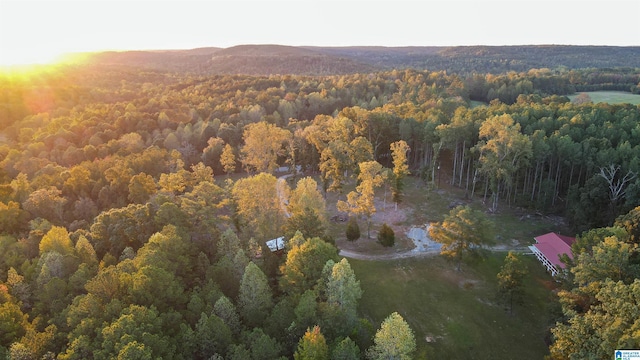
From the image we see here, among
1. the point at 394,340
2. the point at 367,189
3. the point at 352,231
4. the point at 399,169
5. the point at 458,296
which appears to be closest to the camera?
the point at 394,340

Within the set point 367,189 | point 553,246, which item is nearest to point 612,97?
point 553,246

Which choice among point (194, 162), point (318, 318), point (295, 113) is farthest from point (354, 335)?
point (295, 113)

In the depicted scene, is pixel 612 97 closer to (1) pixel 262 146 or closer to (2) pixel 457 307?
(1) pixel 262 146

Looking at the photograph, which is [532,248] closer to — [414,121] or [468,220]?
[468,220]

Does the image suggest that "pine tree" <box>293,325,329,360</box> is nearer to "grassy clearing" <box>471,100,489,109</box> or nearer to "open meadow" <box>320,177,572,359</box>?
"open meadow" <box>320,177,572,359</box>

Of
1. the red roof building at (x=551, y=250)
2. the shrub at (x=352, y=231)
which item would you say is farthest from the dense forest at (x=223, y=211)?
the shrub at (x=352, y=231)

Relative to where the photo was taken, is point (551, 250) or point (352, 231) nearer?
point (551, 250)

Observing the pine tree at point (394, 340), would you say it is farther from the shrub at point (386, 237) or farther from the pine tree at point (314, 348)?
the shrub at point (386, 237)
